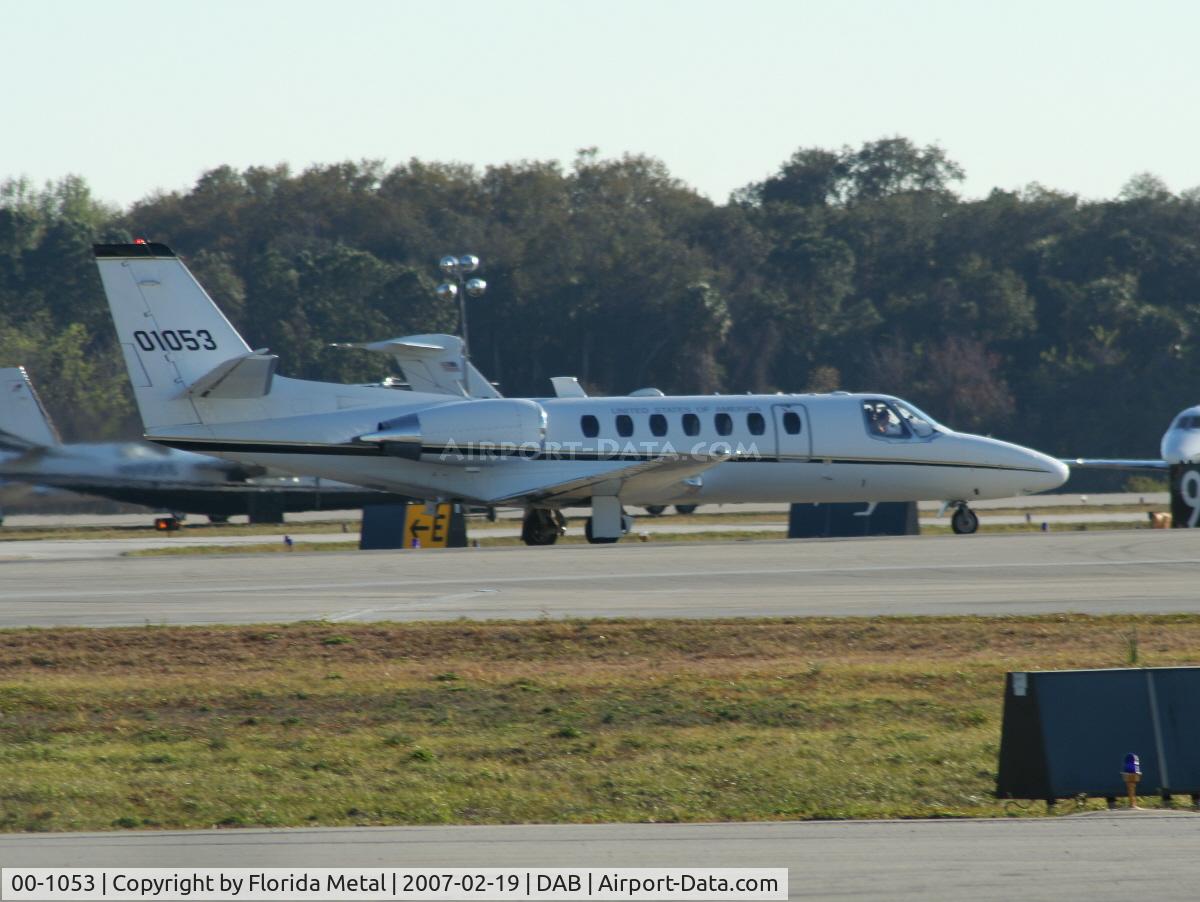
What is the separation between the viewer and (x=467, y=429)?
30.9 metres

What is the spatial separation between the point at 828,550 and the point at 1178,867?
1989 cm

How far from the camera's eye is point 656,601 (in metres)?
21.6

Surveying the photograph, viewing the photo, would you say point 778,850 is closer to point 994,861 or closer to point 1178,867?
point 994,861

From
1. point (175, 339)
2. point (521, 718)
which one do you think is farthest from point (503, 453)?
point (521, 718)

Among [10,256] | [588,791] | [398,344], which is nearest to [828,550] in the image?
[398,344]

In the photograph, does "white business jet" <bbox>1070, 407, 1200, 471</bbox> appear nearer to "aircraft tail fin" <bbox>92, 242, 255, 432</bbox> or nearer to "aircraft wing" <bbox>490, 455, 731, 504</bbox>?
"aircraft wing" <bbox>490, 455, 731, 504</bbox>

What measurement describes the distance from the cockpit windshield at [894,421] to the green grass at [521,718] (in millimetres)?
14215

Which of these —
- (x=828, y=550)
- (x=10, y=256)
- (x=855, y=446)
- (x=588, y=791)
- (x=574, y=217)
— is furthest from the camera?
(x=574, y=217)

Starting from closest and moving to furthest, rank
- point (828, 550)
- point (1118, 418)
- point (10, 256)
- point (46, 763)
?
point (46, 763) → point (828, 550) → point (1118, 418) → point (10, 256)

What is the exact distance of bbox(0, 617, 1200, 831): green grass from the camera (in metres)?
11.4

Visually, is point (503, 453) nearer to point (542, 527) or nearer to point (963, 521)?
point (542, 527)

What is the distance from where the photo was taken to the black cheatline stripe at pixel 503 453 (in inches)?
1165
